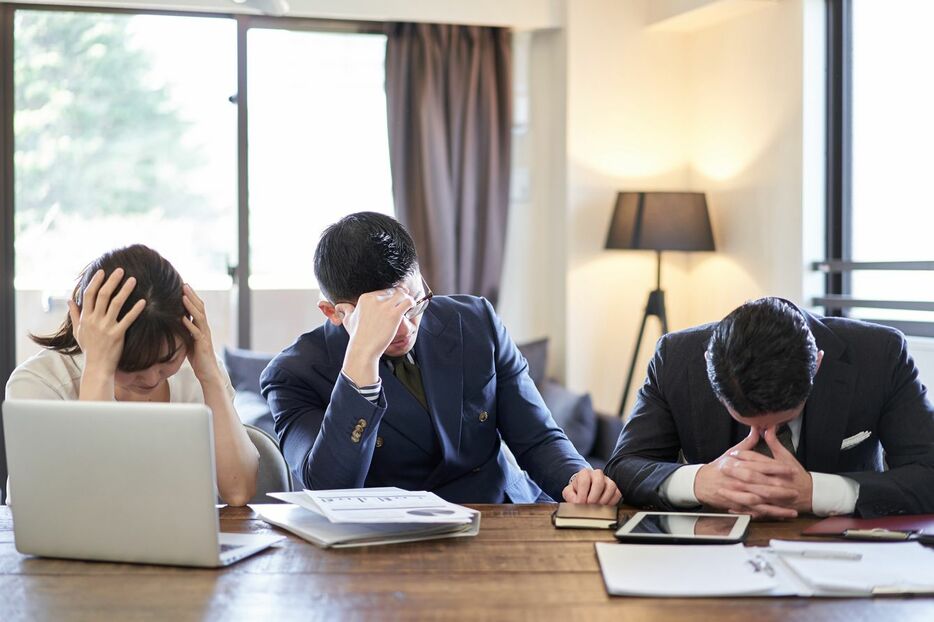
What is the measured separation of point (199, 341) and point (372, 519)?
2.03 ft

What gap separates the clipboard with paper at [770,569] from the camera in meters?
1.42

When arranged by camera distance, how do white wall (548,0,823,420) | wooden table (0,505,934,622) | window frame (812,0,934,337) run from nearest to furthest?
wooden table (0,505,934,622)
window frame (812,0,934,337)
white wall (548,0,823,420)

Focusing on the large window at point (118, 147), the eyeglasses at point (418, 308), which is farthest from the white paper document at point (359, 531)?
the large window at point (118, 147)

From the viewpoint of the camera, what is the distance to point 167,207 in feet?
16.3

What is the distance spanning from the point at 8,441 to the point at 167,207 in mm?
3517

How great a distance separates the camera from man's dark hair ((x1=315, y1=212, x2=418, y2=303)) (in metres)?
2.07

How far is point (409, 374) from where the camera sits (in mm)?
2293

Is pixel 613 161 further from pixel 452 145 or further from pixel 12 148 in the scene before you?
pixel 12 148

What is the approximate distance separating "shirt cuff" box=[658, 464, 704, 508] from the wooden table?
0.21m

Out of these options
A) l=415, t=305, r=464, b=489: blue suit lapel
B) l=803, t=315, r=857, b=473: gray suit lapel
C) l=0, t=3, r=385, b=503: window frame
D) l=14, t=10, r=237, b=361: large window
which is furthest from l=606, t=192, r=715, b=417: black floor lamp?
l=803, t=315, r=857, b=473: gray suit lapel

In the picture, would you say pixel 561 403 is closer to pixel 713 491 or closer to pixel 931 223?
pixel 931 223

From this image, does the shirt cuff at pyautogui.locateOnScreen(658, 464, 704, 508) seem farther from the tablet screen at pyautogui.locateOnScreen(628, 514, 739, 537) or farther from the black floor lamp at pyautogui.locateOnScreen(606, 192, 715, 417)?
the black floor lamp at pyautogui.locateOnScreen(606, 192, 715, 417)

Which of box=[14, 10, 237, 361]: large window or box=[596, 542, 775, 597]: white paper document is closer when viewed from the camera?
box=[596, 542, 775, 597]: white paper document

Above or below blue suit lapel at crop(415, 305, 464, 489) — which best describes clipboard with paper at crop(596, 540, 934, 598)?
below
